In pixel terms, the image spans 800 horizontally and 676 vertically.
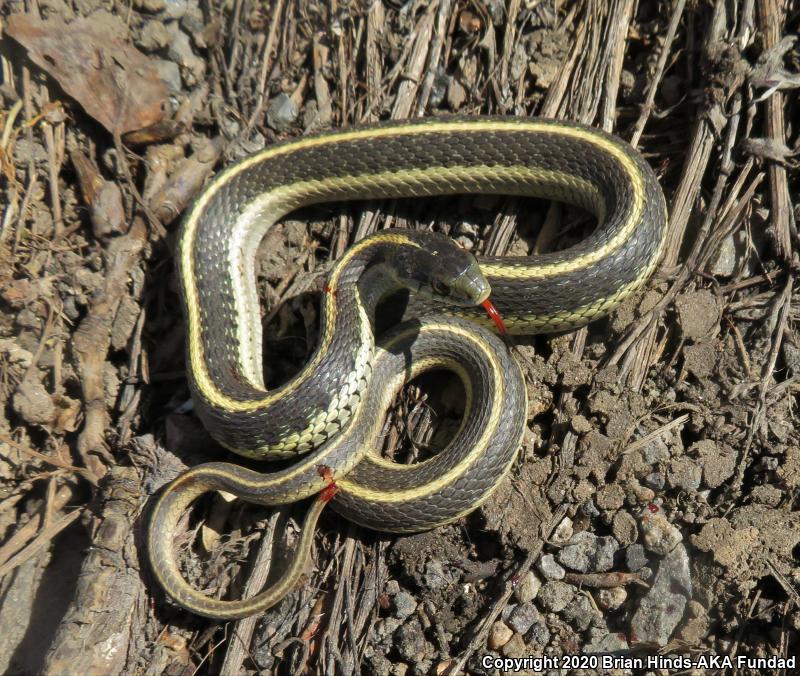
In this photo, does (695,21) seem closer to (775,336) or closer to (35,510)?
(775,336)

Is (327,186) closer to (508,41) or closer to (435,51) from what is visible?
(435,51)

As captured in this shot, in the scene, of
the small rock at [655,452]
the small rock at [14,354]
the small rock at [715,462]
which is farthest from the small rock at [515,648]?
Answer: the small rock at [14,354]

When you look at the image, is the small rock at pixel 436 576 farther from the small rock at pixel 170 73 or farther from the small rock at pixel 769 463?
the small rock at pixel 170 73

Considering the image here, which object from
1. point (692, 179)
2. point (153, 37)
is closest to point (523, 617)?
point (692, 179)

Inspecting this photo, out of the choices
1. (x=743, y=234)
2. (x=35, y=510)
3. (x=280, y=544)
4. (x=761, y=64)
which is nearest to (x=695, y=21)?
(x=761, y=64)

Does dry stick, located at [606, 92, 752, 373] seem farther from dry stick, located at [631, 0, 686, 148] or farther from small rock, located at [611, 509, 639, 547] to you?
small rock, located at [611, 509, 639, 547]
